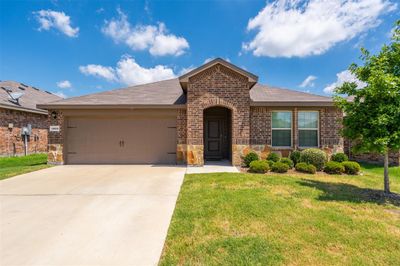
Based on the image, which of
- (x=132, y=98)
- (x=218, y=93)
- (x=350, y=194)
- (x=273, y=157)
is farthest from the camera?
(x=132, y=98)

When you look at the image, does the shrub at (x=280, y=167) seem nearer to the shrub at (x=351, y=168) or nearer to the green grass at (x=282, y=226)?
the green grass at (x=282, y=226)

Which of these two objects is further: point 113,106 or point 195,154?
point 113,106

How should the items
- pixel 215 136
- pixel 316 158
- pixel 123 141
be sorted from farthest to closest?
pixel 215 136 < pixel 123 141 < pixel 316 158

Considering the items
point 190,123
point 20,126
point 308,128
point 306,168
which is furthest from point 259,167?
point 20,126

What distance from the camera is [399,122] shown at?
4949 millimetres

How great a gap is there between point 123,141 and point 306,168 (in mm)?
8294

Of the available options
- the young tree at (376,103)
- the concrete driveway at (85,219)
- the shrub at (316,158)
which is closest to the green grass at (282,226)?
the concrete driveway at (85,219)

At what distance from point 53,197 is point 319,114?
10725 millimetres

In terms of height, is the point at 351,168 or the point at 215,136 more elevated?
the point at 215,136

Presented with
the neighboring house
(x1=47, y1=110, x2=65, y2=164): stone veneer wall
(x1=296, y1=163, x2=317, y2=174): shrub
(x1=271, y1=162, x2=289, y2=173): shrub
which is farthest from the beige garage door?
(x1=296, y1=163, x2=317, y2=174): shrub

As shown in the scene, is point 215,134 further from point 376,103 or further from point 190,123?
point 376,103

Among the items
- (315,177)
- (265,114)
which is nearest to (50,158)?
(265,114)

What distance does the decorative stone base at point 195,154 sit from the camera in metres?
9.04

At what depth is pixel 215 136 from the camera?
11.2m
